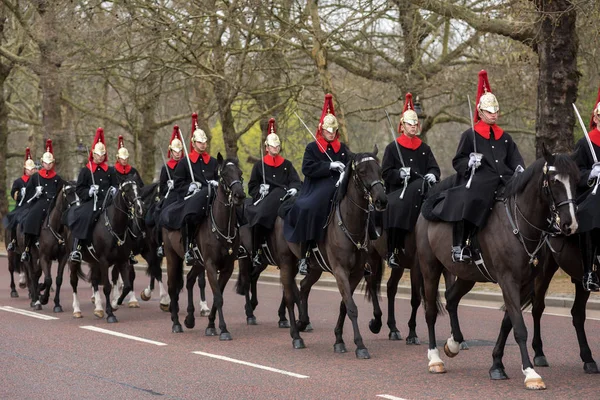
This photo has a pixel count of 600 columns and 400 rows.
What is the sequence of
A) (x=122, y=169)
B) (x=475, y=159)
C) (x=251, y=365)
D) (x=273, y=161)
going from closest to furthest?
(x=475, y=159)
(x=251, y=365)
(x=273, y=161)
(x=122, y=169)

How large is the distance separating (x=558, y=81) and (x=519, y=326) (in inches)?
380

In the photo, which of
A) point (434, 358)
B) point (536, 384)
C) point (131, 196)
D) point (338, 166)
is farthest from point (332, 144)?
point (536, 384)

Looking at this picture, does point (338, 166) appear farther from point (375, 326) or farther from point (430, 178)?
point (375, 326)

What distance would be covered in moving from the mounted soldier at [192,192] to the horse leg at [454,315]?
4192 mm

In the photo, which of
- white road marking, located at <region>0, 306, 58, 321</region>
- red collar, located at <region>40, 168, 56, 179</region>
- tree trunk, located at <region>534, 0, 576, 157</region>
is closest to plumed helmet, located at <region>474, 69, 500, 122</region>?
tree trunk, located at <region>534, 0, 576, 157</region>

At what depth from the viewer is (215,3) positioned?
23.3 m

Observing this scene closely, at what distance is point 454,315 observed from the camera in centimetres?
1093

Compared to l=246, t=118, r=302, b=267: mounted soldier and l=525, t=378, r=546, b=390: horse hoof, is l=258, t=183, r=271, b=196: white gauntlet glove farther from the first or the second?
l=525, t=378, r=546, b=390: horse hoof

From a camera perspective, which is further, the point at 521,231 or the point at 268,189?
the point at 268,189

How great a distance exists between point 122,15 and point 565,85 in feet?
40.5

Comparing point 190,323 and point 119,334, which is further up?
point 190,323

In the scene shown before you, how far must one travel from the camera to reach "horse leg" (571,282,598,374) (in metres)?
9.95

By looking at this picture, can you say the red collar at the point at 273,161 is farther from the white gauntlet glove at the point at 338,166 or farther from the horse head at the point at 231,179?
the white gauntlet glove at the point at 338,166

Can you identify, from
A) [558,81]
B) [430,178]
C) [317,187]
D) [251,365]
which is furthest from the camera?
[558,81]
